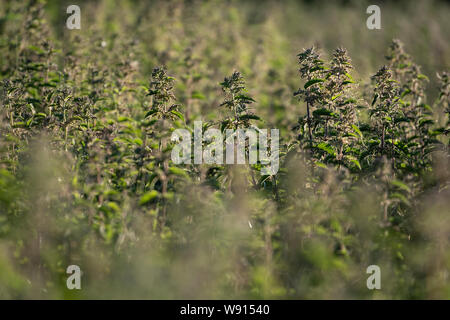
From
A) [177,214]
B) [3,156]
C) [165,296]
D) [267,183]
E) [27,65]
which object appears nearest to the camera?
[165,296]

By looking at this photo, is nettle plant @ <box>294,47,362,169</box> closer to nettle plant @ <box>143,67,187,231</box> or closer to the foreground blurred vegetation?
the foreground blurred vegetation

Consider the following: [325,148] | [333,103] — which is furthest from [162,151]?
[333,103]

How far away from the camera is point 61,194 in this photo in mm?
4094

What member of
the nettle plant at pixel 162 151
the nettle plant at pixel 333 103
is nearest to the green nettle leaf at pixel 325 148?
the nettle plant at pixel 333 103

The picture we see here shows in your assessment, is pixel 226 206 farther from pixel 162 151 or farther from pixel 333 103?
pixel 333 103

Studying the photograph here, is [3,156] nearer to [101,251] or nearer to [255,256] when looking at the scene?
[101,251]

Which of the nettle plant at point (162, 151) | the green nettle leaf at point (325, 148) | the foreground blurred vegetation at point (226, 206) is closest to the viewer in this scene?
the foreground blurred vegetation at point (226, 206)

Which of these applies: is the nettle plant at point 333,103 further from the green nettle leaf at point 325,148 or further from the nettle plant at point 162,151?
the nettle plant at point 162,151

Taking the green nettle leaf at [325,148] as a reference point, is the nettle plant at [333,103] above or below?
above

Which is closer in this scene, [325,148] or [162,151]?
[162,151]

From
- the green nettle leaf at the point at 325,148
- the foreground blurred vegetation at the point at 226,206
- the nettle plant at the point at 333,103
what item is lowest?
the foreground blurred vegetation at the point at 226,206

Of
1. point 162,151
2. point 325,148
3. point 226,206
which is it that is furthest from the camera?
point 325,148
